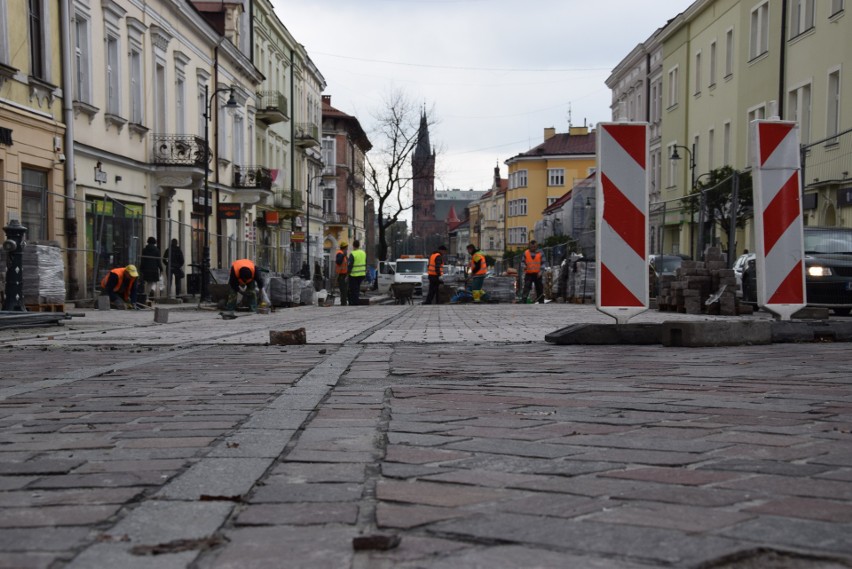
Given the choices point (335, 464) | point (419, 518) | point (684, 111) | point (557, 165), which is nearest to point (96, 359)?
point (335, 464)

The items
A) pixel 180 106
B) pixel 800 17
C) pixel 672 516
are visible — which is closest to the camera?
pixel 672 516

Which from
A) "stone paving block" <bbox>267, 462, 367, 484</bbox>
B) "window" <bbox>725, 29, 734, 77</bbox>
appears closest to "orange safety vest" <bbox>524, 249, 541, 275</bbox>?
"window" <bbox>725, 29, 734, 77</bbox>

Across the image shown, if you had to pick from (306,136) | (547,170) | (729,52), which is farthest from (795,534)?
(547,170)

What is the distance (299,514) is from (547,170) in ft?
332

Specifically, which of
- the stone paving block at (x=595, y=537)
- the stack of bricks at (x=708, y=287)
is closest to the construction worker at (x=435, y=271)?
the stack of bricks at (x=708, y=287)

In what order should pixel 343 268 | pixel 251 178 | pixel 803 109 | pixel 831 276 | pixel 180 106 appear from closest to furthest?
pixel 831 276 → pixel 343 268 → pixel 803 109 → pixel 180 106 → pixel 251 178

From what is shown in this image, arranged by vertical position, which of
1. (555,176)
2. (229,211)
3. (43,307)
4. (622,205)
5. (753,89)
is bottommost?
(43,307)

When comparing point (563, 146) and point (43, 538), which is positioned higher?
point (563, 146)

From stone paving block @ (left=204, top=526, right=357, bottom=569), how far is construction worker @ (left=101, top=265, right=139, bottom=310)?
18409mm

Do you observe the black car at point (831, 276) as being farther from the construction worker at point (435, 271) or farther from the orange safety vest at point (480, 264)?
the construction worker at point (435, 271)

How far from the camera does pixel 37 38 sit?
20.7 metres

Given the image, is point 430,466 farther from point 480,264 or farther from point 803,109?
point 803,109

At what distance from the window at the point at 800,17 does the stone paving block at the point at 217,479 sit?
3042 cm

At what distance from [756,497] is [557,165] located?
100310 mm
